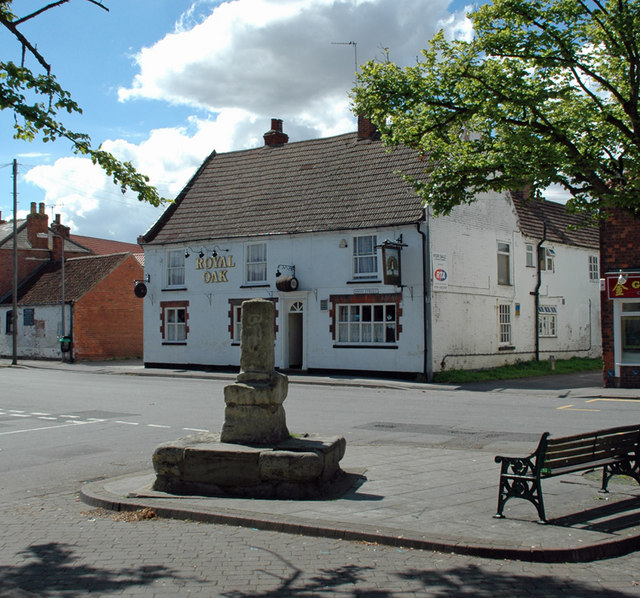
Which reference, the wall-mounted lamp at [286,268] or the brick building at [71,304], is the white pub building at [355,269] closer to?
the wall-mounted lamp at [286,268]

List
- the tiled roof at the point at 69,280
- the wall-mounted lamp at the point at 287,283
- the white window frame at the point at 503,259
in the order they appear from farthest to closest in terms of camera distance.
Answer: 1. the tiled roof at the point at 69,280
2. the white window frame at the point at 503,259
3. the wall-mounted lamp at the point at 287,283

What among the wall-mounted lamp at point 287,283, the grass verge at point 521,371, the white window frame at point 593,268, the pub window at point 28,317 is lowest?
the grass verge at point 521,371

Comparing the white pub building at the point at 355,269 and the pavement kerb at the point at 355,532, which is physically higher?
the white pub building at the point at 355,269

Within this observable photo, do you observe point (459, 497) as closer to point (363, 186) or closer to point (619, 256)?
point (619, 256)

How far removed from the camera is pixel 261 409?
8.59 metres

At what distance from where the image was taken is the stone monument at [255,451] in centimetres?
806

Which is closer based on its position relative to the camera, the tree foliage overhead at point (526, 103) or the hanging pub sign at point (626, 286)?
the tree foliage overhead at point (526, 103)

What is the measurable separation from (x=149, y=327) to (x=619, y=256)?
19.9 m

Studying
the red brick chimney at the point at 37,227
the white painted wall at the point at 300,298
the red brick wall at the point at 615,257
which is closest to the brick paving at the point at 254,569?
the red brick wall at the point at 615,257

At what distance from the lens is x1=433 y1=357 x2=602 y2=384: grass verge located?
24859 millimetres

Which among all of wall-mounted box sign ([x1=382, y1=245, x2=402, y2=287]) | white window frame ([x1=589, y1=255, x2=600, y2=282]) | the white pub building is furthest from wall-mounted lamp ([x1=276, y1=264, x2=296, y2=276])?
white window frame ([x1=589, y1=255, x2=600, y2=282])

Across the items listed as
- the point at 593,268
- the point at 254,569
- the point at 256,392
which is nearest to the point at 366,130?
the point at 593,268

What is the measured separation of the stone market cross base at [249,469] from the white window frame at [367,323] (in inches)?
690

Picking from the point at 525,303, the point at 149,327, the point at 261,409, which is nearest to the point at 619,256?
the point at 525,303
